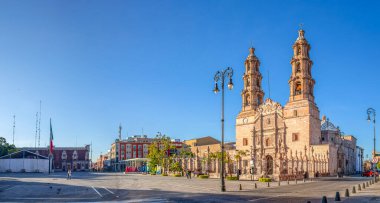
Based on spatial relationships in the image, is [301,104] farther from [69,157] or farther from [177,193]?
[69,157]

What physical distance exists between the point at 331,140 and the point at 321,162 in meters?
23.5

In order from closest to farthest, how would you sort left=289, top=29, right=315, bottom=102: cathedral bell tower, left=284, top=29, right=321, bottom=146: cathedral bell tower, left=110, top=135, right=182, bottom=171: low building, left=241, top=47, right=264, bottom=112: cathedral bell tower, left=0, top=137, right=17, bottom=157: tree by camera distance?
left=284, top=29, right=321, bottom=146: cathedral bell tower < left=289, top=29, right=315, bottom=102: cathedral bell tower < left=241, top=47, right=264, bottom=112: cathedral bell tower < left=0, top=137, right=17, bottom=157: tree < left=110, top=135, right=182, bottom=171: low building

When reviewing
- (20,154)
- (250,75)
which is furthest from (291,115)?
(20,154)

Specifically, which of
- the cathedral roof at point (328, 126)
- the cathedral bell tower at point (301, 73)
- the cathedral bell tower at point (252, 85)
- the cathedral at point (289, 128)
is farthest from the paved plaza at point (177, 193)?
the cathedral roof at point (328, 126)

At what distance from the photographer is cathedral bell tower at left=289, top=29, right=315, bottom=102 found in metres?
75.1

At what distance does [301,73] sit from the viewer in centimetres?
7575

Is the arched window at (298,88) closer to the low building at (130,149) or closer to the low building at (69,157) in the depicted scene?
the low building at (130,149)

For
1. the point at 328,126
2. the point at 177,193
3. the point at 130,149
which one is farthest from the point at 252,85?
the point at 130,149

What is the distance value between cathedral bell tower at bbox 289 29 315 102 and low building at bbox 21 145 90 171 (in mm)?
82537

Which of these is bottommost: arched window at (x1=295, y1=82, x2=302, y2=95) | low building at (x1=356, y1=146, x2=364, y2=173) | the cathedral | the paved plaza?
low building at (x1=356, y1=146, x2=364, y2=173)

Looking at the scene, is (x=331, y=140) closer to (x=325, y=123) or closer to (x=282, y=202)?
(x=325, y=123)

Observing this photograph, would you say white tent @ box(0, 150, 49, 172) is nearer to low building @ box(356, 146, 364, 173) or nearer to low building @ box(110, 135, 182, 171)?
low building @ box(110, 135, 182, 171)

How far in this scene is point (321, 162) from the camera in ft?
225

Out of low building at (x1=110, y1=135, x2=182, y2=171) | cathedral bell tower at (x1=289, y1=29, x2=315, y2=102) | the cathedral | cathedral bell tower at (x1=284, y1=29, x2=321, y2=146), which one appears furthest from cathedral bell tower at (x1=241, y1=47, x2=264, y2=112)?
low building at (x1=110, y1=135, x2=182, y2=171)
